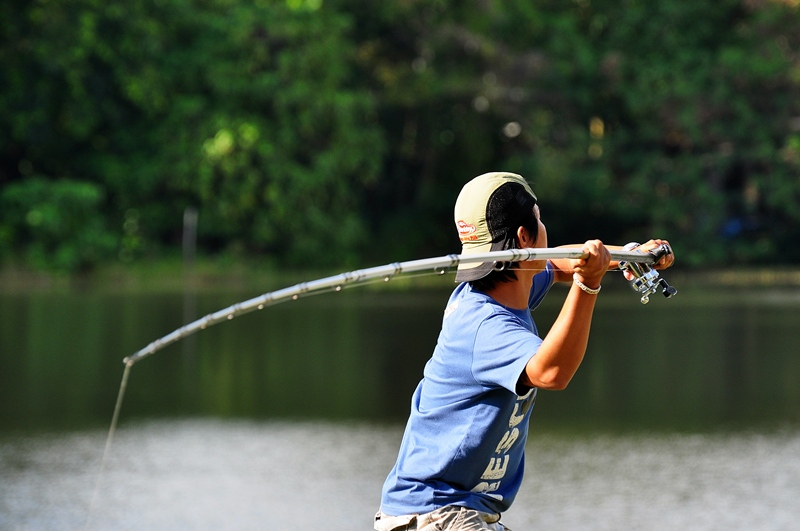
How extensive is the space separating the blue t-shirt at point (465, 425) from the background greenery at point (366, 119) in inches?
1153

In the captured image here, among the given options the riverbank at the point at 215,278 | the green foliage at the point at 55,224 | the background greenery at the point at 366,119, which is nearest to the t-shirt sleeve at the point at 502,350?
the riverbank at the point at 215,278

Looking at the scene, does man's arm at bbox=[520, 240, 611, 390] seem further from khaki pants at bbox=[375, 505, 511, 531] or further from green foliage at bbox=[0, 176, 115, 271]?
green foliage at bbox=[0, 176, 115, 271]

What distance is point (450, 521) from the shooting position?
10.8 ft

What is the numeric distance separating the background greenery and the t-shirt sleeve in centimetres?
2950

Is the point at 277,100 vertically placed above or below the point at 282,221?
above

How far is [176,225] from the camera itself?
35250 millimetres

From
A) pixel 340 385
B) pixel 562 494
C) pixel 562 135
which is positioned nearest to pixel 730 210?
pixel 562 135

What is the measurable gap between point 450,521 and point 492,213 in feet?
2.36

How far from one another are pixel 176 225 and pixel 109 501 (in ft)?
88.3

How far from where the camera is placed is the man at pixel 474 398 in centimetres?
323

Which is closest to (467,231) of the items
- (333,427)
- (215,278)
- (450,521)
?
(450,521)

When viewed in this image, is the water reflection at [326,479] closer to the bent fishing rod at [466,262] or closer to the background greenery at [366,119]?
the bent fishing rod at [466,262]

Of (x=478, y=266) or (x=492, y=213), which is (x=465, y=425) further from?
(x=492, y=213)

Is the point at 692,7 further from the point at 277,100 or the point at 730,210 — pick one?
the point at 277,100
